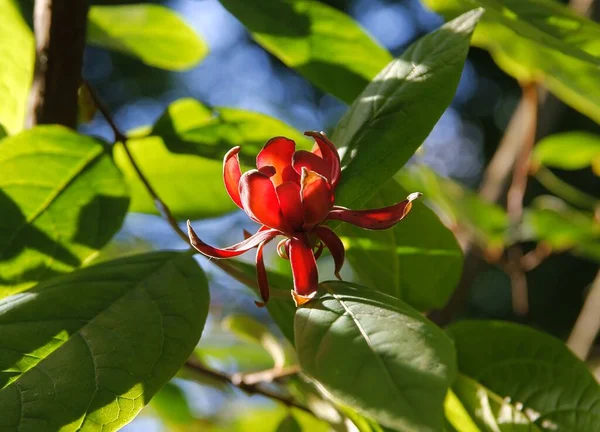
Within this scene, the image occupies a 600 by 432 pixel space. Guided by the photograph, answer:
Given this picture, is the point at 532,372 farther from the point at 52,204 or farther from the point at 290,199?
the point at 52,204

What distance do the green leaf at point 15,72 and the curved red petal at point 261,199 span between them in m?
0.39

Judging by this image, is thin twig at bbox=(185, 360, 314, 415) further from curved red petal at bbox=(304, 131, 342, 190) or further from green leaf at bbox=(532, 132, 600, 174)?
green leaf at bbox=(532, 132, 600, 174)

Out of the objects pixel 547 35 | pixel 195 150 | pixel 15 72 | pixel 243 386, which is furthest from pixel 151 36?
pixel 547 35

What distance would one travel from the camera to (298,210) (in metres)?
0.45

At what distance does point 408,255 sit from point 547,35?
0.63ft

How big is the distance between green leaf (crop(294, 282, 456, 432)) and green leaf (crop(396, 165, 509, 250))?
2.72 feet

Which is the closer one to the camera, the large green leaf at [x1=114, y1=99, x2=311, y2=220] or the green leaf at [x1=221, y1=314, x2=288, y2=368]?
the large green leaf at [x1=114, y1=99, x2=311, y2=220]

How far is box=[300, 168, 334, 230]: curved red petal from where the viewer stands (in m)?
0.44

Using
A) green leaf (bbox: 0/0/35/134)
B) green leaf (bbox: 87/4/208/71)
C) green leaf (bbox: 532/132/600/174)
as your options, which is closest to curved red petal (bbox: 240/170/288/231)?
green leaf (bbox: 0/0/35/134)

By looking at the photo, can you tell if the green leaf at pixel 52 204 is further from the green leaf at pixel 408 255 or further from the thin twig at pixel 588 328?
the thin twig at pixel 588 328

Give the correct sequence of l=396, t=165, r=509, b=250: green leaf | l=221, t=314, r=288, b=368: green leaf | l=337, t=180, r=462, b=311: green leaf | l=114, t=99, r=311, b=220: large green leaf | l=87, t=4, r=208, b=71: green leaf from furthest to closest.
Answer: l=396, t=165, r=509, b=250: green leaf, l=87, t=4, r=208, b=71: green leaf, l=221, t=314, r=288, b=368: green leaf, l=114, t=99, r=311, b=220: large green leaf, l=337, t=180, r=462, b=311: green leaf

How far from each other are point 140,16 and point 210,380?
496mm

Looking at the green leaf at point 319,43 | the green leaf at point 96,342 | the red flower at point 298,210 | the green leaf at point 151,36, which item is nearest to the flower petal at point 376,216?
the red flower at point 298,210

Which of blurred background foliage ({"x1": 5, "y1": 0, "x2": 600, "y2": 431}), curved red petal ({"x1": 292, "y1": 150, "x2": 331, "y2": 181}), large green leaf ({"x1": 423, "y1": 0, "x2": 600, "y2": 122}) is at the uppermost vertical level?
large green leaf ({"x1": 423, "y1": 0, "x2": 600, "y2": 122})
